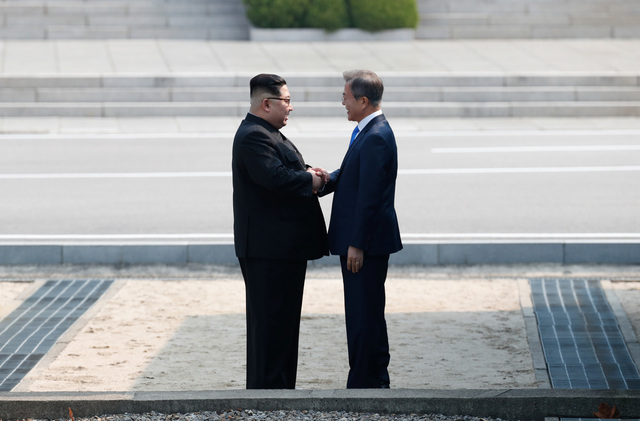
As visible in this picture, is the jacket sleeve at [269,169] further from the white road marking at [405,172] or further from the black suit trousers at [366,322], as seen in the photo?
the white road marking at [405,172]

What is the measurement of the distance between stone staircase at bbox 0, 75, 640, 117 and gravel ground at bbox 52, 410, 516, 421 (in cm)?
1292

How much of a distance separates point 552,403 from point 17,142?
38.7 feet

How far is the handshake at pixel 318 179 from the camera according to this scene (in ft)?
18.2

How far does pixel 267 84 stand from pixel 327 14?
16.9m

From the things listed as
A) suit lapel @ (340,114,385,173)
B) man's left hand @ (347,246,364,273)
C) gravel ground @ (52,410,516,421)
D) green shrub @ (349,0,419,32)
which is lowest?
green shrub @ (349,0,419,32)

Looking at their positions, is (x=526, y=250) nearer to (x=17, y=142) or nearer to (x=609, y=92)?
(x=17, y=142)

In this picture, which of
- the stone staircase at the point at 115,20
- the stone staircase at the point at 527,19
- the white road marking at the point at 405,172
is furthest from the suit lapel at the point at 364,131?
the stone staircase at the point at 527,19

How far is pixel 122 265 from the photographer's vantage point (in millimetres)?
9062

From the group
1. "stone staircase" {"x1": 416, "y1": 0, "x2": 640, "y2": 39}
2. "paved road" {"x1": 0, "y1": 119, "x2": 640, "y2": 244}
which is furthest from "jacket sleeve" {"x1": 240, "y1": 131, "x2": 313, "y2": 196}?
"stone staircase" {"x1": 416, "y1": 0, "x2": 640, "y2": 39}

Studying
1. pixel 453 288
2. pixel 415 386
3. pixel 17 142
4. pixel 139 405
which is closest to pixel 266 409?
pixel 139 405

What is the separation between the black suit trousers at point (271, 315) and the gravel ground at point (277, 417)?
0.90m

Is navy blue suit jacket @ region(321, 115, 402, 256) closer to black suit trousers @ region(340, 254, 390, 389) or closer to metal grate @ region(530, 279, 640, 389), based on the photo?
black suit trousers @ region(340, 254, 390, 389)

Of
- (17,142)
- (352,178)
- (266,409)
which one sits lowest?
(17,142)

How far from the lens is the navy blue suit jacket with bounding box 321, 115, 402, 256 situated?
218 inches
